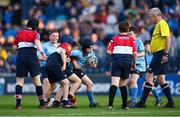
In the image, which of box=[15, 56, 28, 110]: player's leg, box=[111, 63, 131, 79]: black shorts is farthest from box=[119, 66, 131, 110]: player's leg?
box=[15, 56, 28, 110]: player's leg

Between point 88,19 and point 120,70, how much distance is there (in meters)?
14.5

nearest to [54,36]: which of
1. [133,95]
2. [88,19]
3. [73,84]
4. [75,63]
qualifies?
[75,63]

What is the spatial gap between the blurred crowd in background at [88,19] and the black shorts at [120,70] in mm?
9571

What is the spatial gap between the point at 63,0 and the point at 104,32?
13.2 ft

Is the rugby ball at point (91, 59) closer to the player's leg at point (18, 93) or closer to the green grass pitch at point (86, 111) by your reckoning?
the green grass pitch at point (86, 111)

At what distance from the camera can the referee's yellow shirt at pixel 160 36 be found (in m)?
20.0

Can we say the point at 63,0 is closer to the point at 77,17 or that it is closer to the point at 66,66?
the point at 77,17

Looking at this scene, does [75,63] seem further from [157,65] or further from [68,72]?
[157,65]

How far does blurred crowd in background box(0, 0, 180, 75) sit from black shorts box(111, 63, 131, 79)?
31.4 feet

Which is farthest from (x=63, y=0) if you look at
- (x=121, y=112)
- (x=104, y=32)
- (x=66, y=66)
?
(x=121, y=112)

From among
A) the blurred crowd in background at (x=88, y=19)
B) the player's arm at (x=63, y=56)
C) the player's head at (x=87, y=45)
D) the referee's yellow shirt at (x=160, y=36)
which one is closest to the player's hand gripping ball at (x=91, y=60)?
the player's head at (x=87, y=45)

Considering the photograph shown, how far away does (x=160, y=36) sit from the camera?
20109 millimetres

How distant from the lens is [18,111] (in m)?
18.8

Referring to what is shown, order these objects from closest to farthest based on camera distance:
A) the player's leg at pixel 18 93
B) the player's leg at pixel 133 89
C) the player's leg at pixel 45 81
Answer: the player's leg at pixel 18 93
the player's leg at pixel 133 89
the player's leg at pixel 45 81
